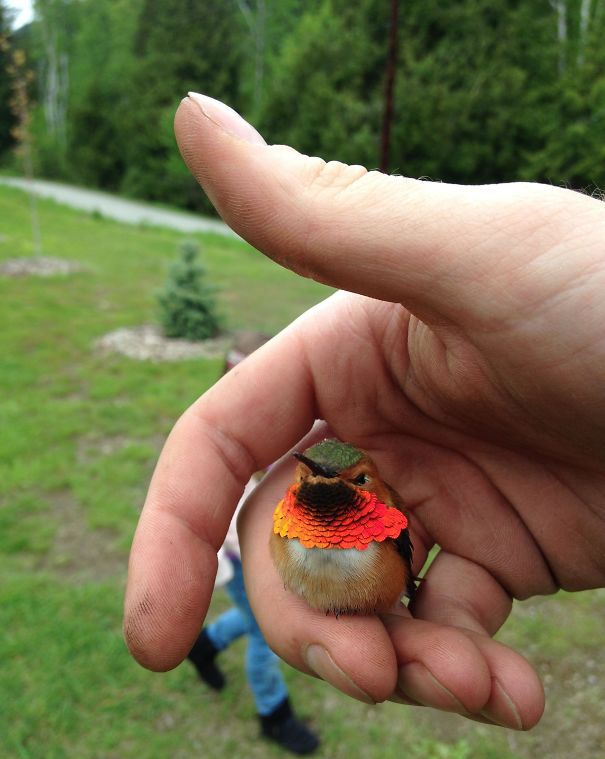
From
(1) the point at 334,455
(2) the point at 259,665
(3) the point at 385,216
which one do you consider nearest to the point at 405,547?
(1) the point at 334,455

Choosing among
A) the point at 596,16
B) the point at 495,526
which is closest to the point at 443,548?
the point at 495,526

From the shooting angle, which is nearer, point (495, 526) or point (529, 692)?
point (529, 692)

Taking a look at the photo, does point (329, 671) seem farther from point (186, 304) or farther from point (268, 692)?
point (186, 304)

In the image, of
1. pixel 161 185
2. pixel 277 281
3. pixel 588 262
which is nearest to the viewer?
pixel 588 262

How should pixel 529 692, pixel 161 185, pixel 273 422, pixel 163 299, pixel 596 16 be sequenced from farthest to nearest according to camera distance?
1. pixel 161 185
2. pixel 596 16
3. pixel 163 299
4. pixel 273 422
5. pixel 529 692

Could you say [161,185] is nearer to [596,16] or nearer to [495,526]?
[596,16]

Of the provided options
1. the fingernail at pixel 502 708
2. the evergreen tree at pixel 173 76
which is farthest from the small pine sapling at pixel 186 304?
the evergreen tree at pixel 173 76

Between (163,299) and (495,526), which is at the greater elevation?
(495,526)

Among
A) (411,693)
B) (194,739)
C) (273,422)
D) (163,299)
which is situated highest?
(273,422)
